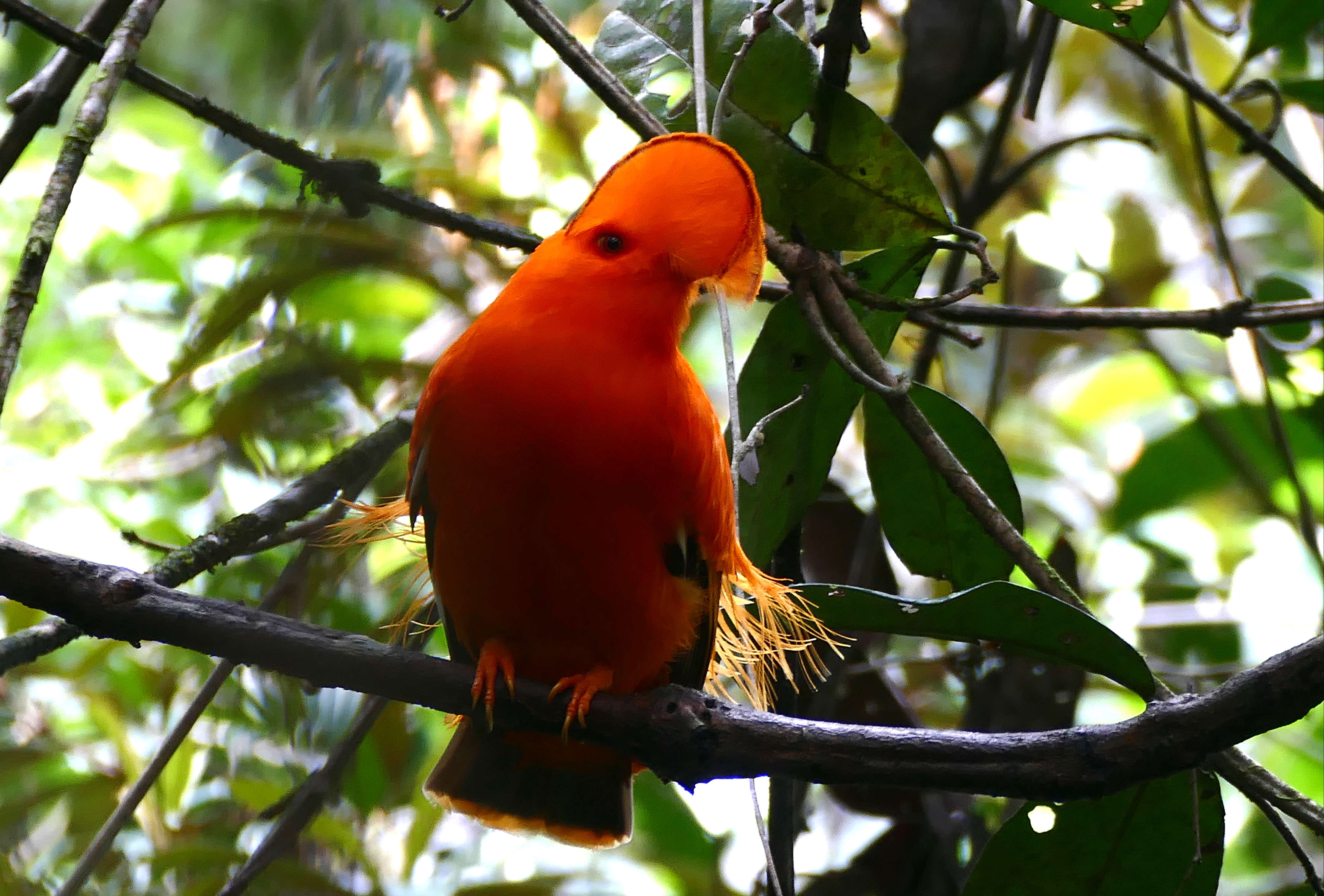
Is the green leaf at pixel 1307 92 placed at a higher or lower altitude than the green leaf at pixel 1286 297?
higher

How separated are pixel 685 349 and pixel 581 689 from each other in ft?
7.26

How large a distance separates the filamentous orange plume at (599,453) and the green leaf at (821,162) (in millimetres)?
225

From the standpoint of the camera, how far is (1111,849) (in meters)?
1.55

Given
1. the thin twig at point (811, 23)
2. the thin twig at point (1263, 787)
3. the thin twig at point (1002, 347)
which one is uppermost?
the thin twig at point (1002, 347)

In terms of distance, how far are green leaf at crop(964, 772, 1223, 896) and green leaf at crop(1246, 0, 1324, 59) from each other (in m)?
1.71

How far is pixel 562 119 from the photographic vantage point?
3.35m

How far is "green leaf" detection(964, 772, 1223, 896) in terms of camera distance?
5.03 feet

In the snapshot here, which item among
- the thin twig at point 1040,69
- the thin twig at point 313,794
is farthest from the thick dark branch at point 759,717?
the thin twig at point 1040,69

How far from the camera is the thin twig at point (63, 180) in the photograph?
1231mm

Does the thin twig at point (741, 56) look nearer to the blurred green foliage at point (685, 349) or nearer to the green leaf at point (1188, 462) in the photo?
the blurred green foliage at point (685, 349)

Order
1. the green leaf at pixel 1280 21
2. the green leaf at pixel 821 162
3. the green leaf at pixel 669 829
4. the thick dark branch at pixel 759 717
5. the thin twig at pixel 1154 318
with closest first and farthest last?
the thick dark branch at pixel 759 717, the green leaf at pixel 821 162, the thin twig at pixel 1154 318, the green leaf at pixel 1280 21, the green leaf at pixel 669 829

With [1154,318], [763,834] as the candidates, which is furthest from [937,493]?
[763,834]

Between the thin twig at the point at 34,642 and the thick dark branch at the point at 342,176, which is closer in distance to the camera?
the thin twig at the point at 34,642

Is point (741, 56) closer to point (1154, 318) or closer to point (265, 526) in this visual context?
point (1154, 318)
